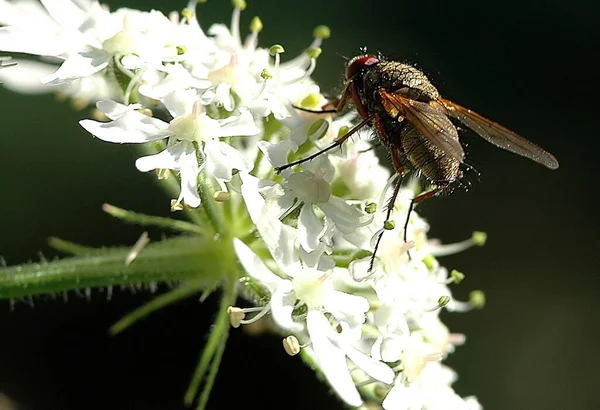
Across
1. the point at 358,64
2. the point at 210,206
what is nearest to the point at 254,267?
the point at 210,206

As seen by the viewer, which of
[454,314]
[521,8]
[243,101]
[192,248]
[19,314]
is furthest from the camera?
[521,8]

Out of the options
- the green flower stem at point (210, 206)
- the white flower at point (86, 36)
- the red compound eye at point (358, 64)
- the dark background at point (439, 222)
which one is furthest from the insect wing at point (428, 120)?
the dark background at point (439, 222)

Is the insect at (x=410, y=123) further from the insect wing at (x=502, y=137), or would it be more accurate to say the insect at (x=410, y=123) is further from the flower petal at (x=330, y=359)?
the flower petal at (x=330, y=359)

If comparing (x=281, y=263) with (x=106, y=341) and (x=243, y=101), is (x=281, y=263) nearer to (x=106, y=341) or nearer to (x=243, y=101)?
(x=243, y=101)

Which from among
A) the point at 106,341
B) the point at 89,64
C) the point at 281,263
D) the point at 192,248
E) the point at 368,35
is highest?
the point at 89,64

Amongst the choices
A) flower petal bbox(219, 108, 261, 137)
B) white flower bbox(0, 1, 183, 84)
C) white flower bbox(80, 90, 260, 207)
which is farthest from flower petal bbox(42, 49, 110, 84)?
flower petal bbox(219, 108, 261, 137)

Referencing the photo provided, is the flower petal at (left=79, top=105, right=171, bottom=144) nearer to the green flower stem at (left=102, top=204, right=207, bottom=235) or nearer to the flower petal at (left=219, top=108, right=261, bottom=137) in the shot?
the flower petal at (left=219, top=108, right=261, bottom=137)

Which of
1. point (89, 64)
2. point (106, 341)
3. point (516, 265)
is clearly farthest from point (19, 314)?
point (516, 265)
